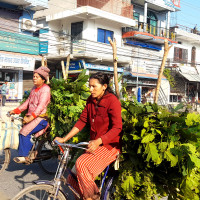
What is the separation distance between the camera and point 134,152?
117 inches

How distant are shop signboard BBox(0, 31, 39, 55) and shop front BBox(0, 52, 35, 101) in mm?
405

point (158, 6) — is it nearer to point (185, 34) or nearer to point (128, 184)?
point (185, 34)

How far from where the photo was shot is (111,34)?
22.9 metres

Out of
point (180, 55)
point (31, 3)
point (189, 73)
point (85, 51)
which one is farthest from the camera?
point (189, 73)

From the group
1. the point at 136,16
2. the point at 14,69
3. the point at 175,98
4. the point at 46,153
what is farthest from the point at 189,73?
the point at 46,153

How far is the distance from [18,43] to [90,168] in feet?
55.9

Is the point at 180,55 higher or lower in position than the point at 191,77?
higher

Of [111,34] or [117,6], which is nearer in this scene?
[111,34]

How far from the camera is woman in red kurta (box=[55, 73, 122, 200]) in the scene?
2.72 m

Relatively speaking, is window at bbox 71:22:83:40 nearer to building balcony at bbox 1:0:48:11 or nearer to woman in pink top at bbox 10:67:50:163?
building balcony at bbox 1:0:48:11

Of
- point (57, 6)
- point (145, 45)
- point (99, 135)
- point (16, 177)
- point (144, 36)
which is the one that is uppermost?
point (57, 6)

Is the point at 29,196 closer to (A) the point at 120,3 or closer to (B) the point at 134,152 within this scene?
(B) the point at 134,152

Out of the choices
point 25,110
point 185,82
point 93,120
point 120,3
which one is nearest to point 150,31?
point 120,3

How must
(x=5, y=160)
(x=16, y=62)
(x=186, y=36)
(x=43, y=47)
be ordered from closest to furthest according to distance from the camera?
1. (x=5, y=160)
2. (x=16, y=62)
3. (x=43, y=47)
4. (x=186, y=36)
